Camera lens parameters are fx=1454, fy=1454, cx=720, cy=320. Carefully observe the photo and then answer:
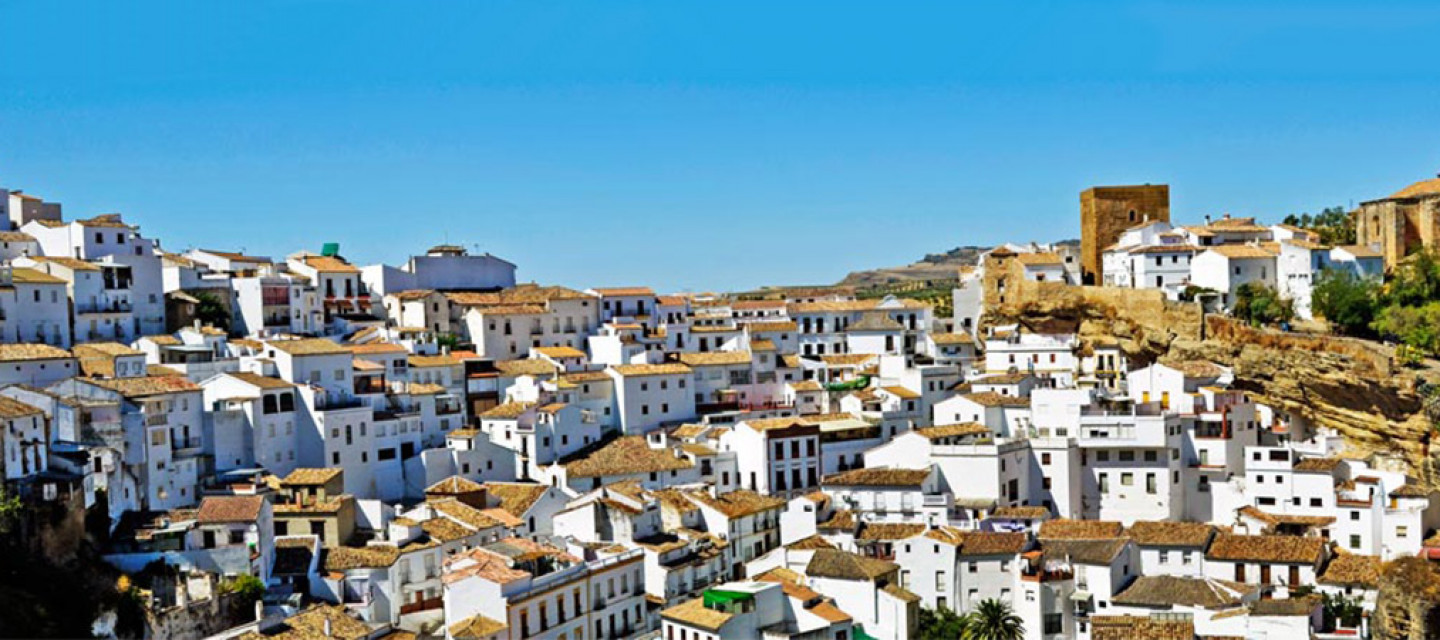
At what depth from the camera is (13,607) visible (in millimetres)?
24516

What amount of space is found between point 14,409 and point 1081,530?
24700 mm

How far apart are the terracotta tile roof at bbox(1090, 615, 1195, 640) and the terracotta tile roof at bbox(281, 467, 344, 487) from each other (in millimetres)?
18238

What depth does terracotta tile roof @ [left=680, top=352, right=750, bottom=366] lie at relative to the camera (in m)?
48.1

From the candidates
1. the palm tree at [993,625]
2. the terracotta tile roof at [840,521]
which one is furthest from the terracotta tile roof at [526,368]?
the palm tree at [993,625]

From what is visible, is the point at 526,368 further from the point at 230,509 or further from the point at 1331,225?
the point at 1331,225

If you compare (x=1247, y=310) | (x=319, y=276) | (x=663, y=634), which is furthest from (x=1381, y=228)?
(x=319, y=276)

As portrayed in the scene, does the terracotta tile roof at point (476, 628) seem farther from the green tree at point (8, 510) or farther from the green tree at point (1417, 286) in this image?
the green tree at point (1417, 286)

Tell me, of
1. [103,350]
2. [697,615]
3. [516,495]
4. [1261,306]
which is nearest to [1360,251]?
[1261,306]

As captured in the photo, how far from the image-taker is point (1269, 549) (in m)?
34.9

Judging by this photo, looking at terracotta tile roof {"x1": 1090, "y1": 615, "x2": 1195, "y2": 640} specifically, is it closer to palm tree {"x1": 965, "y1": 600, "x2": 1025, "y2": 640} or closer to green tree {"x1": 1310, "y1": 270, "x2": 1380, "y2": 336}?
palm tree {"x1": 965, "y1": 600, "x2": 1025, "y2": 640}

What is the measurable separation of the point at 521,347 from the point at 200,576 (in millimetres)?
22200

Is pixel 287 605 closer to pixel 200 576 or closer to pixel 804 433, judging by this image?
pixel 200 576

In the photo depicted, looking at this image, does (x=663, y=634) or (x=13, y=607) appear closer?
(x=13, y=607)

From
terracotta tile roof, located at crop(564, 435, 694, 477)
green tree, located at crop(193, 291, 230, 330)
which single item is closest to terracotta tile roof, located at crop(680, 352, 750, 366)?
terracotta tile roof, located at crop(564, 435, 694, 477)
